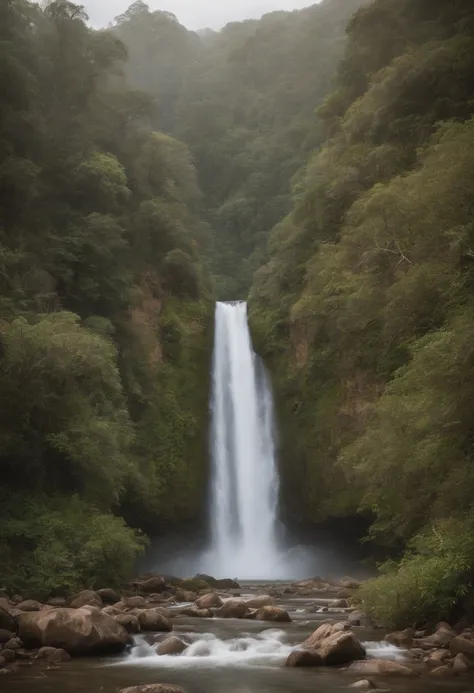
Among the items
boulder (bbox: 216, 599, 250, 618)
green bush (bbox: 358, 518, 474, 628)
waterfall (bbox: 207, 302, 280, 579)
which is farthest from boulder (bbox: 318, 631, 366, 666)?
waterfall (bbox: 207, 302, 280, 579)

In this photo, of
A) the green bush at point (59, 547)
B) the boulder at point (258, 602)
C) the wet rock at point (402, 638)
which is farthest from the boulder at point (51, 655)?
the boulder at point (258, 602)

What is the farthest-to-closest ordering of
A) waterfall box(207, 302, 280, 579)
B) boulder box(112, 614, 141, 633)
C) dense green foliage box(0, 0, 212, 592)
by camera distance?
waterfall box(207, 302, 280, 579), dense green foliage box(0, 0, 212, 592), boulder box(112, 614, 141, 633)

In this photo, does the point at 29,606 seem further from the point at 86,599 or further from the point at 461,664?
the point at 461,664

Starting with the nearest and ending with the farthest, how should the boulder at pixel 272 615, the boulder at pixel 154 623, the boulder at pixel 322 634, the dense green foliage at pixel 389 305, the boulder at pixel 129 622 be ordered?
the boulder at pixel 322 634
the dense green foliage at pixel 389 305
the boulder at pixel 129 622
the boulder at pixel 154 623
the boulder at pixel 272 615

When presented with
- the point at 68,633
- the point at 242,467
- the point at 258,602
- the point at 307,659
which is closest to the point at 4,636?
the point at 68,633

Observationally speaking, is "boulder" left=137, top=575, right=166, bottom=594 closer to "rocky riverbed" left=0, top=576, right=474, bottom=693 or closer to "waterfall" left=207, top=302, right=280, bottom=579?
"rocky riverbed" left=0, top=576, right=474, bottom=693

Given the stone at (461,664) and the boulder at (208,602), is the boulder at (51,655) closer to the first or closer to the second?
the stone at (461,664)

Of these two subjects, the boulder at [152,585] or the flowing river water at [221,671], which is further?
the boulder at [152,585]

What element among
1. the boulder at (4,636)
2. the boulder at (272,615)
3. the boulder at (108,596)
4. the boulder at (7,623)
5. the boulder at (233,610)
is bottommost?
the boulder at (4,636)
